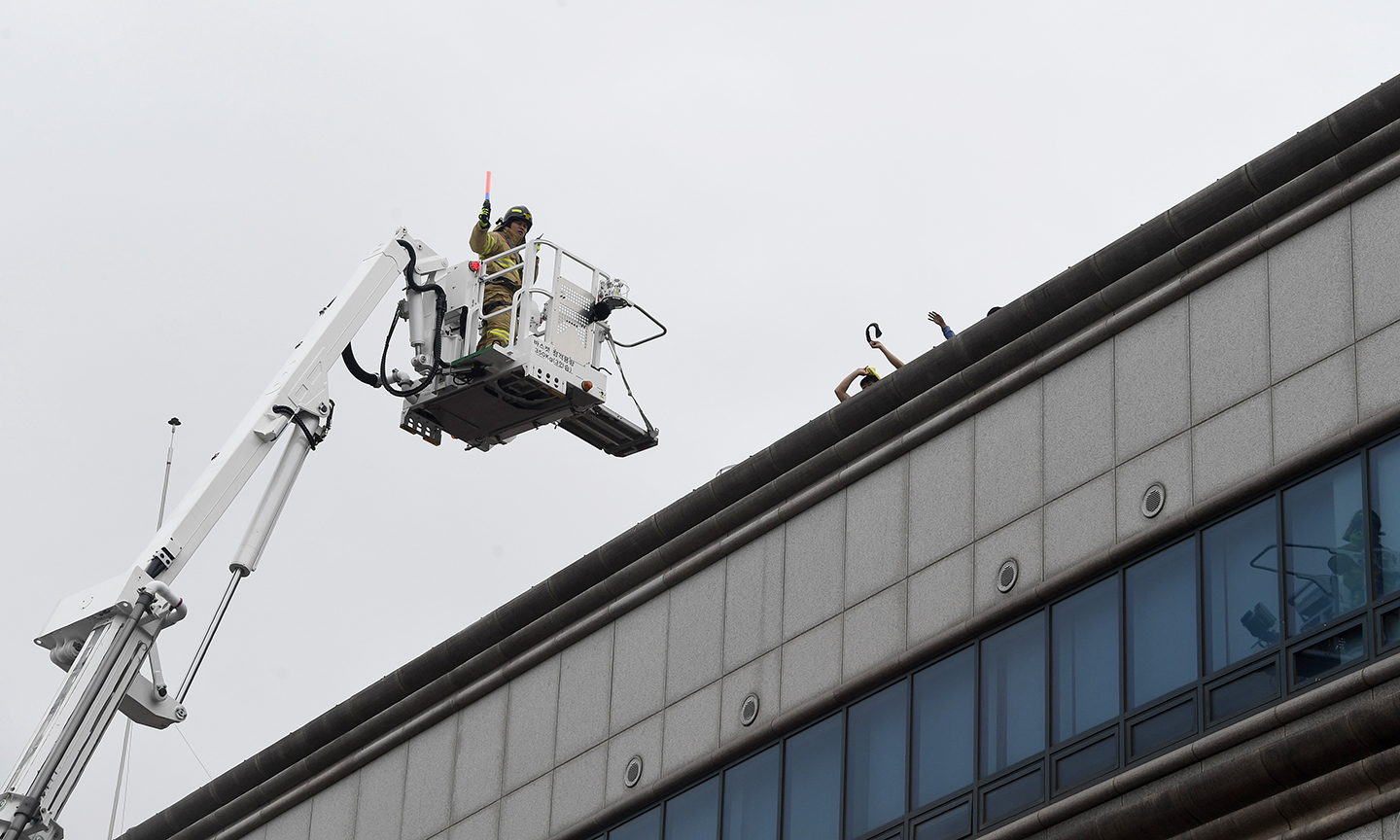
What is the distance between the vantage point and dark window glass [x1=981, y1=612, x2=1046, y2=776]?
1991 centimetres

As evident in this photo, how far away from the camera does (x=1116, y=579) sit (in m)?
19.5

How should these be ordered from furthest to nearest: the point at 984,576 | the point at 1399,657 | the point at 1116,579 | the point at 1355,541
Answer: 1. the point at 984,576
2. the point at 1116,579
3. the point at 1355,541
4. the point at 1399,657

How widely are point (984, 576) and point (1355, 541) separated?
4371 millimetres

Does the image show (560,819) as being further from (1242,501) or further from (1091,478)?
(1242,501)

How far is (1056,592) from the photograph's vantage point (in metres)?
20.0

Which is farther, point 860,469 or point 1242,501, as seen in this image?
point 860,469

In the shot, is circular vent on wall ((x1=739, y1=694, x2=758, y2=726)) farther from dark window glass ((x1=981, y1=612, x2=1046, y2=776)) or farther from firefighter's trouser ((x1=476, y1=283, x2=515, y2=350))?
firefighter's trouser ((x1=476, y1=283, x2=515, y2=350))

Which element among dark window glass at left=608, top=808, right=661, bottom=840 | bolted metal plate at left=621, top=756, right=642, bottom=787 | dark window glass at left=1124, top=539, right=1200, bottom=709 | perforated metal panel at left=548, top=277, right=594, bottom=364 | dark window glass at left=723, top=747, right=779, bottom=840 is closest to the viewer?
dark window glass at left=1124, top=539, right=1200, bottom=709

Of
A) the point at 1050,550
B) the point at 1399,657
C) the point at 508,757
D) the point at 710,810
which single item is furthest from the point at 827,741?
the point at 1399,657

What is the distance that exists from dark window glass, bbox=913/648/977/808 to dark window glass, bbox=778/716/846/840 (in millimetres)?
1172

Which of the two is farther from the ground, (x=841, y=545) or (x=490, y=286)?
(x=490, y=286)

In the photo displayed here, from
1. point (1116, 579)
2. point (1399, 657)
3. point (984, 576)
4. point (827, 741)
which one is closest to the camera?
point (1399, 657)

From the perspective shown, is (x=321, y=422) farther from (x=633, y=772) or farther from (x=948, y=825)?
(x=948, y=825)

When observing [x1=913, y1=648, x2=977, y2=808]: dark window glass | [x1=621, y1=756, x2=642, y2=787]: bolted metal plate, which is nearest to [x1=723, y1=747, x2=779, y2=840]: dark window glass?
[x1=621, y1=756, x2=642, y2=787]: bolted metal plate
